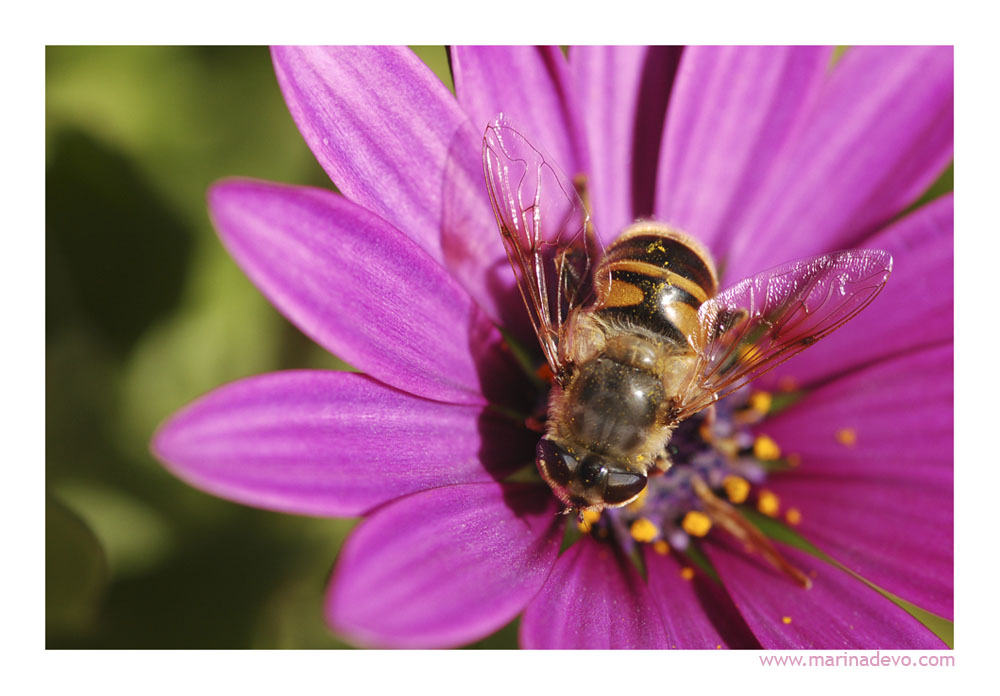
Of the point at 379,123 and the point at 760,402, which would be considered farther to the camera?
the point at 760,402

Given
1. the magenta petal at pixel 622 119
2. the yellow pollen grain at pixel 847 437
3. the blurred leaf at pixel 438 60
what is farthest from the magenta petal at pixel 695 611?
the blurred leaf at pixel 438 60

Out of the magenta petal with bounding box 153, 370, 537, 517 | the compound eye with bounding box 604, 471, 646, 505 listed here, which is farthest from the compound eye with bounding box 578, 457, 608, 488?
the magenta petal with bounding box 153, 370, 537, 517

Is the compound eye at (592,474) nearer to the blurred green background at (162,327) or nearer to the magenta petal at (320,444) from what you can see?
the magenta petal at (320,444)

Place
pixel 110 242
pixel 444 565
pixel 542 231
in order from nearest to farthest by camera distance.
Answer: pixel 444 565 → pixel 542 231 → pixel 110 242

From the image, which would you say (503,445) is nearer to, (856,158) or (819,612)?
(819,612)

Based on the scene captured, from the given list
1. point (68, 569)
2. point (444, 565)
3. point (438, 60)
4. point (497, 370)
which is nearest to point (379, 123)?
point (438, 60)
